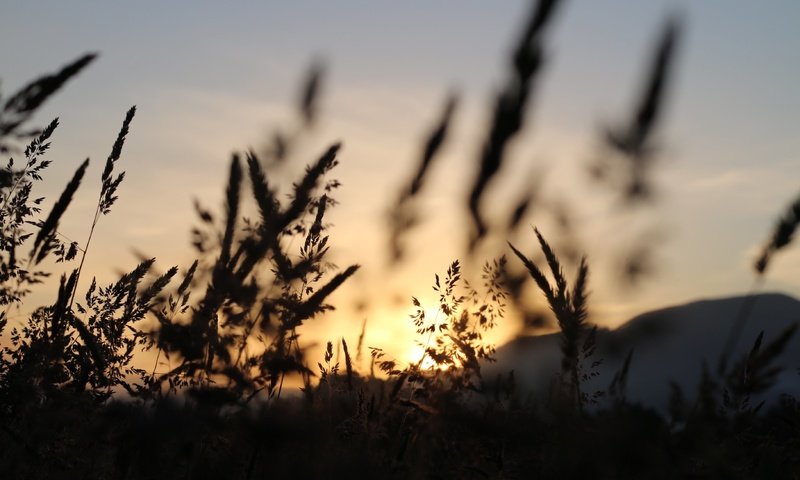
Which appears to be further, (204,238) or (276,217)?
(204,238)

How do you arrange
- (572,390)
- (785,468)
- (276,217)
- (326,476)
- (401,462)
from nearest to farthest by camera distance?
(326,476)
(276,217)
(572,390)
(401,462)
(785,468)

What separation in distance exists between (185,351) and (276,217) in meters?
0.42

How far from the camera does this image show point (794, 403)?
11.4 ft

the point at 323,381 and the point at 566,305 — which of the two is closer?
the point at 566,305

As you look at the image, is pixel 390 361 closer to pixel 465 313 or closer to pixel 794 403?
pixel 465 313

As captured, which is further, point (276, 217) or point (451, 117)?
point (451, 117)

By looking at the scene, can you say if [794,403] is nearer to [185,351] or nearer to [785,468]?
[785,468]

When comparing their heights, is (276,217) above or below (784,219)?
below

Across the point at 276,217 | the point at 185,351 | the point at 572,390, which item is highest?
the point at 276,217

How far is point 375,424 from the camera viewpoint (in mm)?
2729

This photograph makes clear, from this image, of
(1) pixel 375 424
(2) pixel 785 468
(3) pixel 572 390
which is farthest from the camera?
(2) pixel 785 468

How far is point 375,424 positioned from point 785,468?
1.56 m

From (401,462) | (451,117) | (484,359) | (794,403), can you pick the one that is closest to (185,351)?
(401,462)

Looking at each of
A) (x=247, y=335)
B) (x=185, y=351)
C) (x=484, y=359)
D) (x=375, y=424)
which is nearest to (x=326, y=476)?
(x=185, y=351)
